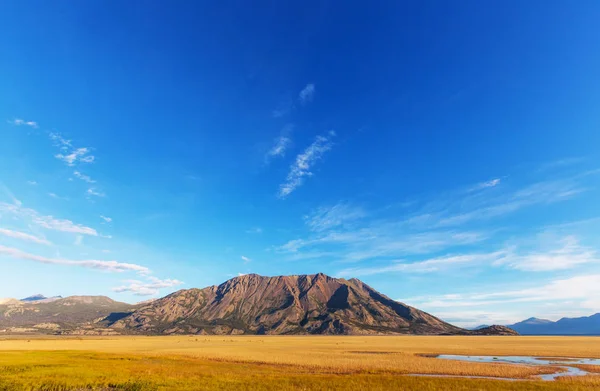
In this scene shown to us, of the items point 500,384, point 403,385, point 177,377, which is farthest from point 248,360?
point 500,384

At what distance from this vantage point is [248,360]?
219 feet

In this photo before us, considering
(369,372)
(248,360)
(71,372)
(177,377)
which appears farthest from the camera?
(248,360)

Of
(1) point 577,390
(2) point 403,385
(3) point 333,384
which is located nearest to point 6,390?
(3) point 333,384

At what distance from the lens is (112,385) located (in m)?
37.5

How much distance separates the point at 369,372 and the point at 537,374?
74.4 feet

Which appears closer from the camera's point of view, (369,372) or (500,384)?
(500,384)

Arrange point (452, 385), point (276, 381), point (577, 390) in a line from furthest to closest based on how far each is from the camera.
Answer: point (276, 381)
point (452, 385)
point (577, 390)

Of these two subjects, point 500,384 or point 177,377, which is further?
point 177,377

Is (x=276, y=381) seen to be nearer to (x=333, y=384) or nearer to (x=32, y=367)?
(x=333, y=384)

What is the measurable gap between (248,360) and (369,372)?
2785 centimetres

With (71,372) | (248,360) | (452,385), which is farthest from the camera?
(248,360)

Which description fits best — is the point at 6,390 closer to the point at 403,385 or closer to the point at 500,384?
the point at 403,385

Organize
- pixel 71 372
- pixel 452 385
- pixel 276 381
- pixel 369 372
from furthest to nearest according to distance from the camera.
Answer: pixel 369 372
pixel 71 372
pixel 276 381
pixel 452 385

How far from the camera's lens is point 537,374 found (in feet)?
152
